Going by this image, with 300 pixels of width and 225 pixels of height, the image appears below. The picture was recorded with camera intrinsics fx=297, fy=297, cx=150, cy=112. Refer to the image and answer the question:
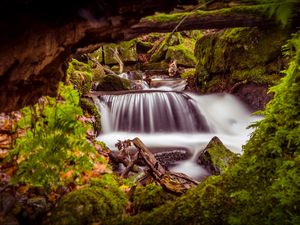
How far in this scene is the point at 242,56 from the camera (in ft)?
40.5

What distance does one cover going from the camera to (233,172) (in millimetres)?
3154

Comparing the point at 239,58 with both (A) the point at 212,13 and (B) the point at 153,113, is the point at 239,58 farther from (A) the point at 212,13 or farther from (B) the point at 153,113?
(B) the point at 153,113

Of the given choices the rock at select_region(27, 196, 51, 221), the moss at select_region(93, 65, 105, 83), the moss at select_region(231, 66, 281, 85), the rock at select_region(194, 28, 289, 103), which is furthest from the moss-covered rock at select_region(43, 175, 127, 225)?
the moss at select_region(93, 65, 105, 83)

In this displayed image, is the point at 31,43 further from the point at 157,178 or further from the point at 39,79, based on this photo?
the point at 157,178

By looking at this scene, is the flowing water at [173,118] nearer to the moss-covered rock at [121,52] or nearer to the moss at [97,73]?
the moss at [97,73]

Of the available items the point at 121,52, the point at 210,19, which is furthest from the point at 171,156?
the point at 121,52

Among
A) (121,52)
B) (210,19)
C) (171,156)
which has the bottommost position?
(171,156)

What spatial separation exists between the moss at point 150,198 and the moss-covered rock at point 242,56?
8.27 m

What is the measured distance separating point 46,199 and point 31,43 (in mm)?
2130

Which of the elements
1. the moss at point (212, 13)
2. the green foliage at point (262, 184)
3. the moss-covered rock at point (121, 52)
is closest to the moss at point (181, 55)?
the moss-covered rock at point (121, 52)

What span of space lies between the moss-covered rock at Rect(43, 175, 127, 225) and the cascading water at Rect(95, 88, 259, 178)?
6163 millimetres

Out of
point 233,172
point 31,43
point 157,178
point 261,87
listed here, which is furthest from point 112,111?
point 31,43

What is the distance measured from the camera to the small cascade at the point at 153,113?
11336 mm

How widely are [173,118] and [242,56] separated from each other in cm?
392
